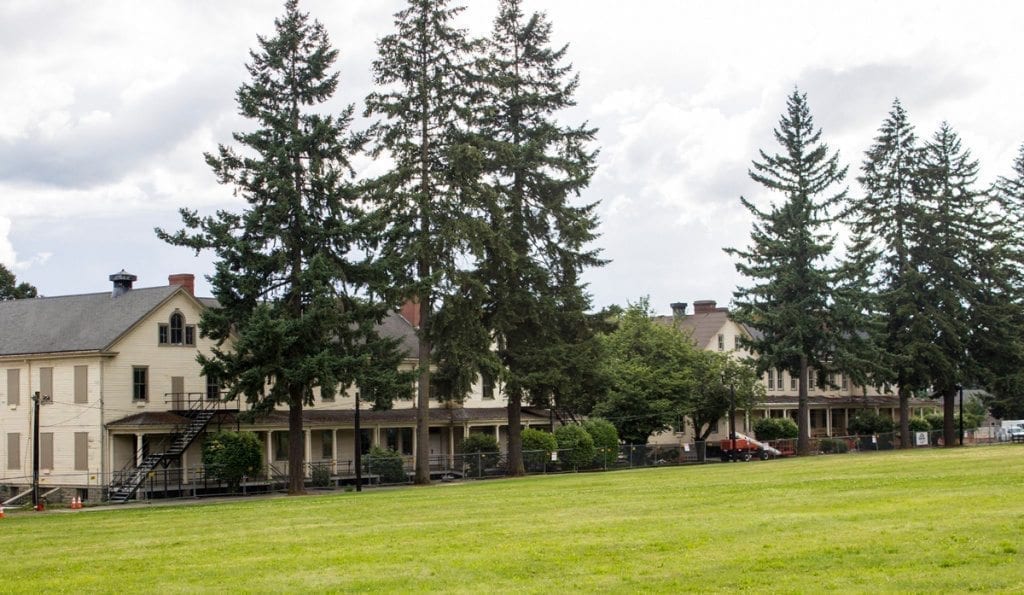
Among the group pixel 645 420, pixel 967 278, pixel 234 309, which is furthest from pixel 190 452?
pixel 967 278

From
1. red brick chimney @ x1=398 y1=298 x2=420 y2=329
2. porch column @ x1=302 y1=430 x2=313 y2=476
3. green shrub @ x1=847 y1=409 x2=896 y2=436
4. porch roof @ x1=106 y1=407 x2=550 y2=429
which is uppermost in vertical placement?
red brick chimney @ x1=398 y1=298 x2=420 y2=329

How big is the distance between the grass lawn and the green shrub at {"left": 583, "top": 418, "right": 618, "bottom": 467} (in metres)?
24.6

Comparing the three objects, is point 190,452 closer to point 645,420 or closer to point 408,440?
point 408,440

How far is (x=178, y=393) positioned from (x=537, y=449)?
54.1 ft

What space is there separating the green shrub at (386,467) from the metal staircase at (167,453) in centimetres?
668

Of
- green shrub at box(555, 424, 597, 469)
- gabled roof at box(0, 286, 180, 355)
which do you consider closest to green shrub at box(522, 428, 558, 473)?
green shrub at box(555, 424, 597, 469)

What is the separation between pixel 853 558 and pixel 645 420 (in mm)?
47390

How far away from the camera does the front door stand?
48.7 m

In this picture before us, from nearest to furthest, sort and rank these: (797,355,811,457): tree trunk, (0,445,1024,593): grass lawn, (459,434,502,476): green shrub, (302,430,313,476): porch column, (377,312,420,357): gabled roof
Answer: (0,445,1024,593): grass lawn < (302,430,313,476): porch column < (459,434,502,476): green shrub < (377,312,420,357): gabled roof < (797,355,811,457): tree trunk

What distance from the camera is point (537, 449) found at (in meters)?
53.6

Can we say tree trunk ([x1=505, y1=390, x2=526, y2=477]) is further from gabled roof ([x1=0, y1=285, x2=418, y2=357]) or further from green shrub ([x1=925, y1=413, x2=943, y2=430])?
green shrub ([x1=925, y1=413, x2=943, y2=430])

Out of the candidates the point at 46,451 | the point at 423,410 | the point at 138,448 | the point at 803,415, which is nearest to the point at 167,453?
the point at 138,448

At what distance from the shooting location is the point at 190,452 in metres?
48.2

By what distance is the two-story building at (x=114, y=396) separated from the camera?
4634cm
